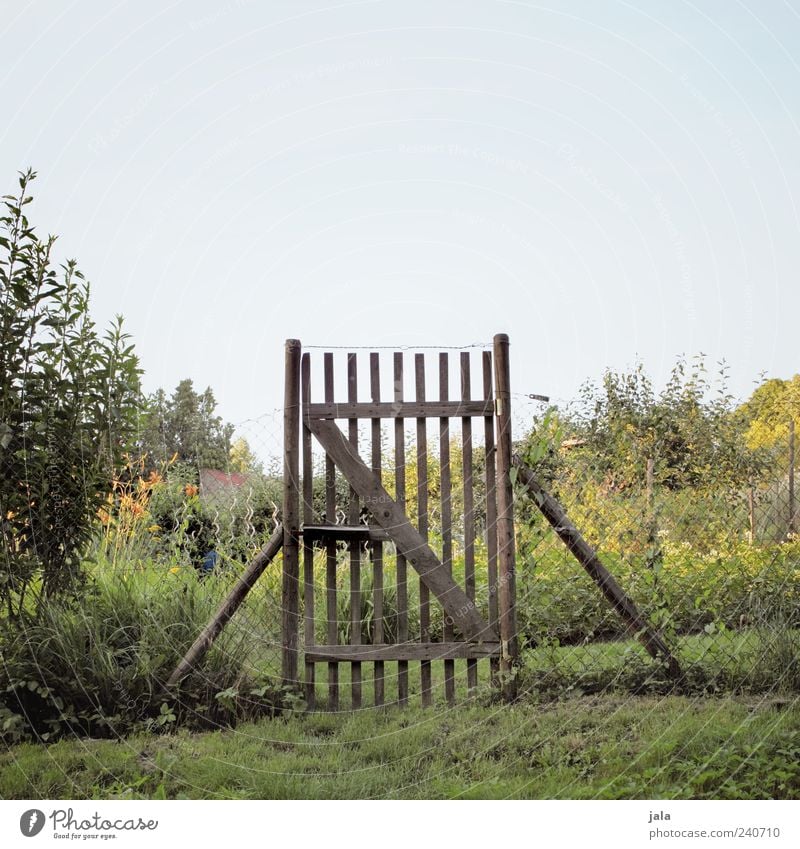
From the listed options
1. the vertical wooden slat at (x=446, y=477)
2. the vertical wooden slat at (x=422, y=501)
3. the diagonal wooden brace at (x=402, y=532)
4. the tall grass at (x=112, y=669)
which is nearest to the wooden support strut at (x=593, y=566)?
the vertical wooden slat at (x=446, y=477)

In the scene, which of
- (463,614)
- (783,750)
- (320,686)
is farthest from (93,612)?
(783,750)

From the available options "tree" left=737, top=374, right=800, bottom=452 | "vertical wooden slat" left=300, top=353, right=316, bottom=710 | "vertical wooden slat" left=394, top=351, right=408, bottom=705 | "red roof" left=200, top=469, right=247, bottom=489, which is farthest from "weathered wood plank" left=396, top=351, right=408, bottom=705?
"tree" left=737, top=374, right=800, bottom=452

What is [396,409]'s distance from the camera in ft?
15.3

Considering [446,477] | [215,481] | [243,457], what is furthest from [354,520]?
[215,481]

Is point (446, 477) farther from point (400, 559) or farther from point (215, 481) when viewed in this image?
point (215, 481)

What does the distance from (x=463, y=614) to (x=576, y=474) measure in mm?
2288

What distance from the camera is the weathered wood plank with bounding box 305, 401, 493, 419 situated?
4664mm

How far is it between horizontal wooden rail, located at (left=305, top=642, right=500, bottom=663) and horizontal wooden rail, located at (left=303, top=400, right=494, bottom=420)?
4.18ft

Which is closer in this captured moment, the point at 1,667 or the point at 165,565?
the point at 1,667

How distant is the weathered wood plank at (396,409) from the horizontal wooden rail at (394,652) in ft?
4.18

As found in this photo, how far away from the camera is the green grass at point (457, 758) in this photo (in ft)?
11.9

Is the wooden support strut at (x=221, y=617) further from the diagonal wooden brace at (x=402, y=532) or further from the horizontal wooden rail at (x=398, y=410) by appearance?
the horizontal wooden rail at (x=398, y=410)

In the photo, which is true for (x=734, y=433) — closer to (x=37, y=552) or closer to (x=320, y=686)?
(x=320, y=686)

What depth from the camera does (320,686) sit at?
4.99m
